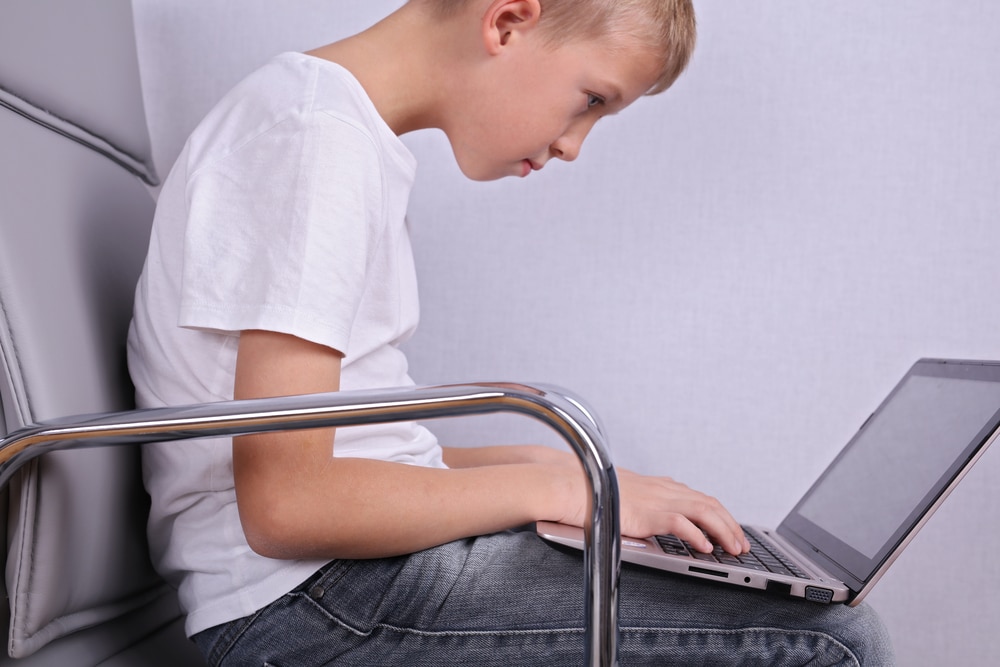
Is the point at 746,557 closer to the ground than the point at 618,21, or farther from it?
closer to the ground

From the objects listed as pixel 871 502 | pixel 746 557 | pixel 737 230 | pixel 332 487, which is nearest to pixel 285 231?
pixel 332 487

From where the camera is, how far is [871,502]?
727mm

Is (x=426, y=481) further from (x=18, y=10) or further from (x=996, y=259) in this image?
(x=996, y=259)

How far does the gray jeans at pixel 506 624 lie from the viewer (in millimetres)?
562

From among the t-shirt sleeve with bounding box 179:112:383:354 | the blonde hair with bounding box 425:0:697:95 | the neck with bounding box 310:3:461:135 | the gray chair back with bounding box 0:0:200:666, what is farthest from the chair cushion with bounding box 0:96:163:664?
the blonde hair with bounding box 425:0:697:95

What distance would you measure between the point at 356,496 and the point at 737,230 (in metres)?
0.71

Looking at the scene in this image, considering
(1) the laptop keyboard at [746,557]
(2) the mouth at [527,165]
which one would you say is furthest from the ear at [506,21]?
(1) the laptop keyboard at [746,557]

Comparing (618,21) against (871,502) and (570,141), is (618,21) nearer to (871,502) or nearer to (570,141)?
(570,141)

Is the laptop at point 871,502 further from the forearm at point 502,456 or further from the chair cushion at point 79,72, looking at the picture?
the chair cushion at point 79,72

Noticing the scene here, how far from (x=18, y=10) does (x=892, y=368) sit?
103cm

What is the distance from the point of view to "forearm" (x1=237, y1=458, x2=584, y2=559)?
53 cm

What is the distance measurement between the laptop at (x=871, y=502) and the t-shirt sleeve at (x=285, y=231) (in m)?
0.22

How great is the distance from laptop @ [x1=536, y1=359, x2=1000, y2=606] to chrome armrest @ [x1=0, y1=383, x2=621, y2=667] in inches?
5.1

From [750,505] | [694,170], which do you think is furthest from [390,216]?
[750,505]
